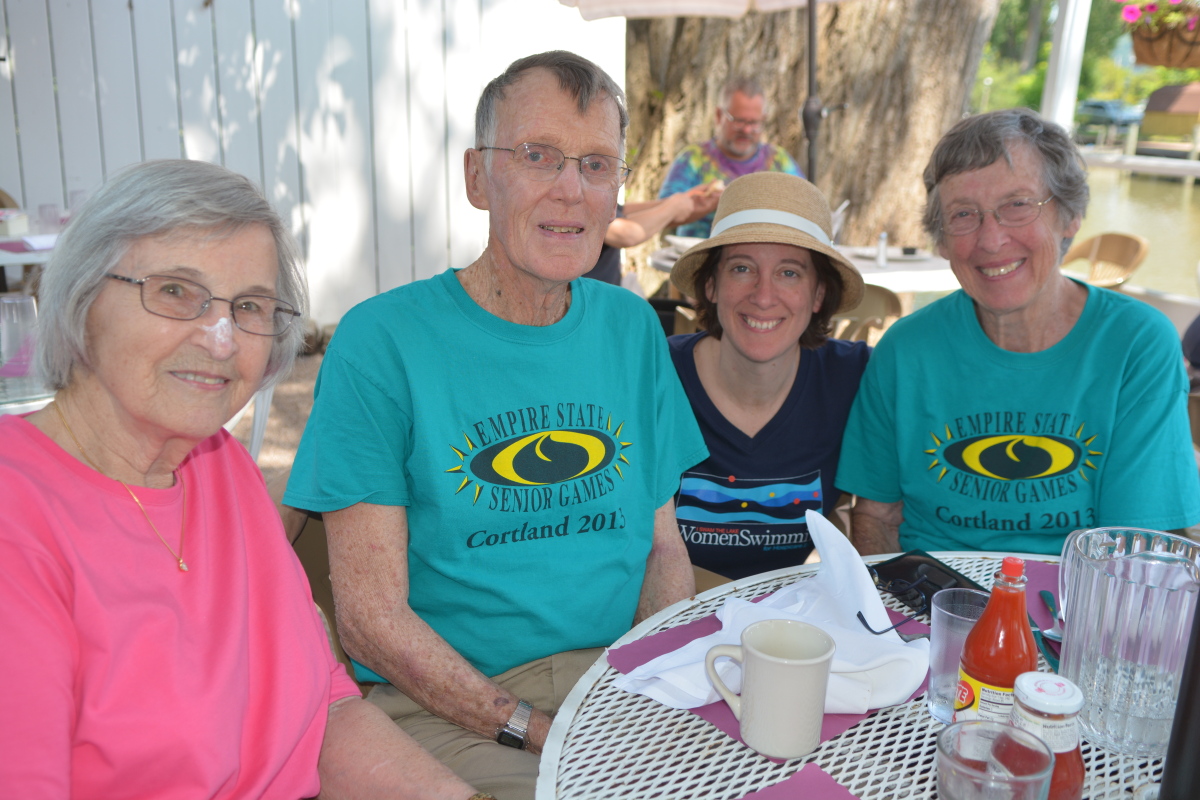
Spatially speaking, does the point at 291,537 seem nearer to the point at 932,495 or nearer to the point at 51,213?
the point at 932,495

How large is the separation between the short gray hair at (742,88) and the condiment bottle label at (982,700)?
15.4ft

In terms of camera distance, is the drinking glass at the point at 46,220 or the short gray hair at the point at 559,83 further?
the drinking glass at the point at 46,220

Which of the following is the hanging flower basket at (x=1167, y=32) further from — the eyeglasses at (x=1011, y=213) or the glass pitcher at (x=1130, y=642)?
the glass pitcher at (x=1130, y=642)

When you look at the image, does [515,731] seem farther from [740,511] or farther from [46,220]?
[46,220]

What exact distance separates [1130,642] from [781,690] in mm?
467

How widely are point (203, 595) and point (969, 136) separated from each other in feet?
6.09

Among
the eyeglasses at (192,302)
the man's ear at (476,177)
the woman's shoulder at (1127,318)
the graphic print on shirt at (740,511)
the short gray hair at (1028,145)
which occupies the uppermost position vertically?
the short gray hair at (1028,145)

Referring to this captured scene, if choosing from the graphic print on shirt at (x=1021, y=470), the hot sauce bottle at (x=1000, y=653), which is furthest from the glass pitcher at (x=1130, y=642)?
the graphic print on shirt at (x=1021, y=470)

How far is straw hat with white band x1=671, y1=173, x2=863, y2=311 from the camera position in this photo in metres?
2.09

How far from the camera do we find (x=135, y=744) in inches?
42.6

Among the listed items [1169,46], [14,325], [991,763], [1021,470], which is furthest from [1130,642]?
[1169,46]

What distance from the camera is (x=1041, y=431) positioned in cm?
195

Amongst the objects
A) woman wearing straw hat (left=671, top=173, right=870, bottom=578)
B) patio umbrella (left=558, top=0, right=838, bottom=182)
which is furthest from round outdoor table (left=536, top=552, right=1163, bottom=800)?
patio umbrella (left=558, top=0, right=838, bottom=182)

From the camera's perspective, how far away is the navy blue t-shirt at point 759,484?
214 centimetres
